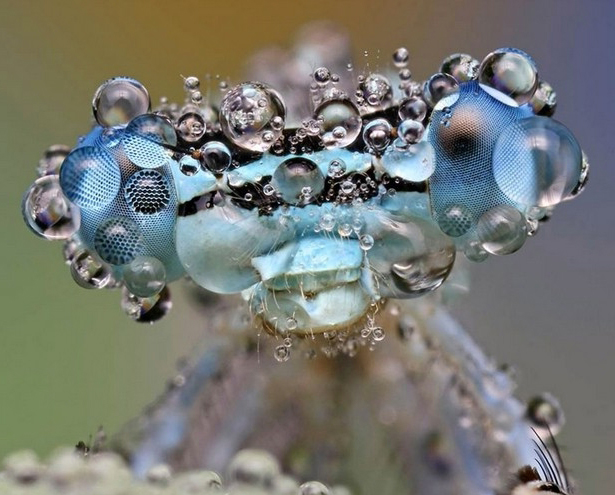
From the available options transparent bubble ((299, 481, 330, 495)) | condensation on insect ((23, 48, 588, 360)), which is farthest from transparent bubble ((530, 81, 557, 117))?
transparent bubble ((299, 481, 330, 495))

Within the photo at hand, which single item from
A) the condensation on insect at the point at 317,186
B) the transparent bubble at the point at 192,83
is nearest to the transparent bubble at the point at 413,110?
the condensation on insect at the point at 317,186

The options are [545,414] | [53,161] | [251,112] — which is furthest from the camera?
[545,414]

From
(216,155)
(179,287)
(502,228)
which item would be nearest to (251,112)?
(216,155)

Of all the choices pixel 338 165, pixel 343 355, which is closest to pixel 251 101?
pixel 338 165

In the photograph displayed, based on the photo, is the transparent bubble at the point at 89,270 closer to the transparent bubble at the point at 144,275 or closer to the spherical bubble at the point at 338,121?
the transparent bubble at the point at 144,275

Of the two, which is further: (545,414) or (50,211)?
(545,414)

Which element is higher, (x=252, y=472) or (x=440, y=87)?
(x=440, y=87)

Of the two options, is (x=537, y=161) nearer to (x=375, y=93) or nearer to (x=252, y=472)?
(x=375, y=93)

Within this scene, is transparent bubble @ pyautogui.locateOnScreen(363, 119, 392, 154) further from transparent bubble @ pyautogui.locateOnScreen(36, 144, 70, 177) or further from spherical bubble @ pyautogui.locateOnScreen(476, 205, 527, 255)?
transparent bubble @ pyautogui.locateOnScreen(36, 144, 70, 177)
